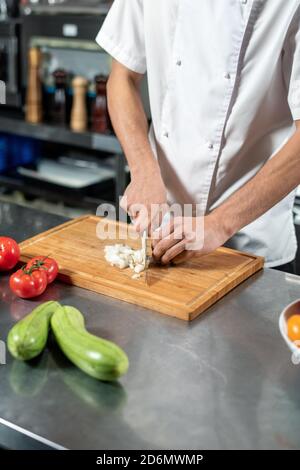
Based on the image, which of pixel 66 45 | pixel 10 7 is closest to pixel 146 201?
pixel 66 45

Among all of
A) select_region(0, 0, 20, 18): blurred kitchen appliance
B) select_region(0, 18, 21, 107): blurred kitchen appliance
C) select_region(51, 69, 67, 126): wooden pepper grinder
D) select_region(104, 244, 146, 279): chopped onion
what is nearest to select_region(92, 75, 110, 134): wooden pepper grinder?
select_region(51, 69, 67, 126): wooden pepper grinder

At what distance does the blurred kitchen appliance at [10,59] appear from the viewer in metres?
2.86

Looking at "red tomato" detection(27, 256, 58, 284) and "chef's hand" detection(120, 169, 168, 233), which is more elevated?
"chef's hand" detection(120, 169, 168, 233)

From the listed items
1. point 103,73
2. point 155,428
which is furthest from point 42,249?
point 103,73

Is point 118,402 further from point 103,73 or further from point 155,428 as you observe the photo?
point 103,73

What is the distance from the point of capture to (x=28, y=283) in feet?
3.95

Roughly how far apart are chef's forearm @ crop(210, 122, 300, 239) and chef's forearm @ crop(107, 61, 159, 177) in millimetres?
252

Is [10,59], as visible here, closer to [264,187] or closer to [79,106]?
[79,106]

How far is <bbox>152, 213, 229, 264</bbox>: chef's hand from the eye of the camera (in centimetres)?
134

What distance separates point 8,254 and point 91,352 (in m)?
0.47

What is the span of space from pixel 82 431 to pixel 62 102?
217cm

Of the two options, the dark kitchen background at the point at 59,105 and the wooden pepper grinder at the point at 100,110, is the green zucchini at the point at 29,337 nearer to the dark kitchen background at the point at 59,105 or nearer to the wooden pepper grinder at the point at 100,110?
the dark kitchen background at the point at 59,105

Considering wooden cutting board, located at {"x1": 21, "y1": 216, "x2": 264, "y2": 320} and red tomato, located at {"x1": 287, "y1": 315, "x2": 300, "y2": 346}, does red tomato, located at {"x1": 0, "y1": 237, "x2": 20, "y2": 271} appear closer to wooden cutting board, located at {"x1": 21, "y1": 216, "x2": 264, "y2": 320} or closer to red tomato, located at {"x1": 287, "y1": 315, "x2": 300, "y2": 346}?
wooden cutting board, located at {"x1": 21, "y1": 216, "x2": 264, "y2": 320}

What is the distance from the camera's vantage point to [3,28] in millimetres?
2879
